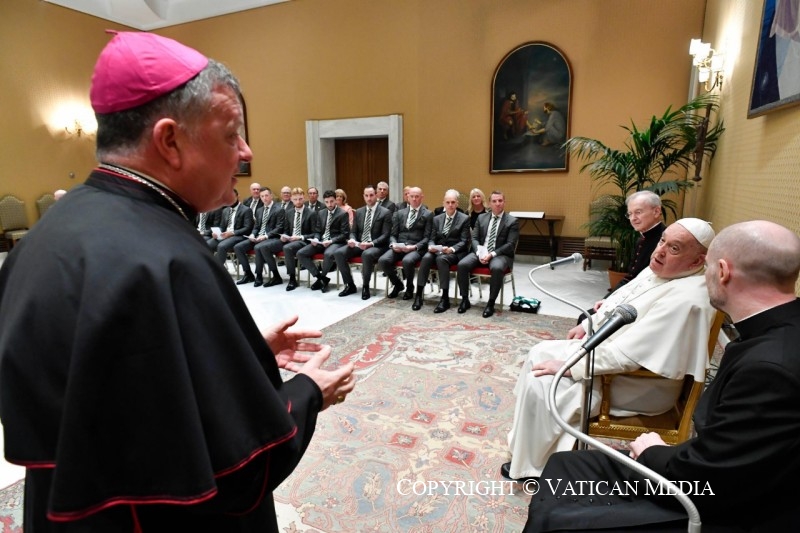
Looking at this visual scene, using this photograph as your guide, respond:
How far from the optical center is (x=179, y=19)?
1055 centimetres

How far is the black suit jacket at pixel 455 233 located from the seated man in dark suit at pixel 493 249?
0.13 m

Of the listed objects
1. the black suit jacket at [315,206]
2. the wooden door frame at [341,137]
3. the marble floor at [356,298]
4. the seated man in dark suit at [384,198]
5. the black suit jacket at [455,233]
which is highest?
the wooden door frame at [341,137]

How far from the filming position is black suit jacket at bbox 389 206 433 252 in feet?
20.1

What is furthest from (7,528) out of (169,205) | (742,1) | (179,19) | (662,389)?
(179,19)

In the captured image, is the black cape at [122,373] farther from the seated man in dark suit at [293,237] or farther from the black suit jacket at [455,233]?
the seated man in dark suit at [293,237]

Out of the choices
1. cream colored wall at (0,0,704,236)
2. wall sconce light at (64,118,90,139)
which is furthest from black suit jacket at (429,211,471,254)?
wall sconce light at (64,118,90,139)

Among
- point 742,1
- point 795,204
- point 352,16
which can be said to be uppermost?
point 352,16

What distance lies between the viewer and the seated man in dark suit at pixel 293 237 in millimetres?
6773

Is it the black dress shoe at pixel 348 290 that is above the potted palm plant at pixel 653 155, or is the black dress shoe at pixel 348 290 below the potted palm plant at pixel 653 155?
below

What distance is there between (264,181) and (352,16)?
3.92 metres

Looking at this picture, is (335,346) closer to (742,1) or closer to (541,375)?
(541,375)

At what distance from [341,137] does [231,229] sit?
3.31 metres

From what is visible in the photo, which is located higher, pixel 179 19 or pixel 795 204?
pixel 179 19

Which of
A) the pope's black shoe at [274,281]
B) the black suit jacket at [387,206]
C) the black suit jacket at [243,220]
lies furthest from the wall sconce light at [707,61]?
the black suit jacket at [243,220]
